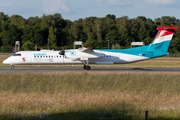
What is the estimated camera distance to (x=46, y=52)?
30.7 m

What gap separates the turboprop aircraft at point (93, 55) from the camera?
99.2 feet

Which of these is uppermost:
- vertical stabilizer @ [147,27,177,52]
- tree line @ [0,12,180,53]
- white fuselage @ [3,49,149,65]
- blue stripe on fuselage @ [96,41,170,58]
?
tree line @ [0,12,180,53]

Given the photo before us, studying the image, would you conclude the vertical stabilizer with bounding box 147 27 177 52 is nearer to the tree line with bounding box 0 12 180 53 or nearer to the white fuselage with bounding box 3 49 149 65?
the white fuselage with bounding box 3 49 149 65

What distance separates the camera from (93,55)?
1195 inches

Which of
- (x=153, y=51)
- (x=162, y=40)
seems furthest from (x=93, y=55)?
(x=162, y=40)

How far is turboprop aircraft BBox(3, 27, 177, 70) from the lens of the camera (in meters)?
30.2

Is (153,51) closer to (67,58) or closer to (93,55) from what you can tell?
(93,55)

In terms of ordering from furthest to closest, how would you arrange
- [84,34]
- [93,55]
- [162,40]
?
[84,34], [162,40], [93,55]

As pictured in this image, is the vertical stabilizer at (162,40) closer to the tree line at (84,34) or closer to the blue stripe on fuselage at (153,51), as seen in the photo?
the blue stripe on fuselage at (153,51)

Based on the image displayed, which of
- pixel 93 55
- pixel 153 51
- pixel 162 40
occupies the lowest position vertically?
pixel 93 55

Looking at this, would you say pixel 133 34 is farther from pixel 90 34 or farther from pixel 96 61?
pixel 96 61

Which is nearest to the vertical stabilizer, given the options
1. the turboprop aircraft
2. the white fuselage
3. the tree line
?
the turboprop aircraft

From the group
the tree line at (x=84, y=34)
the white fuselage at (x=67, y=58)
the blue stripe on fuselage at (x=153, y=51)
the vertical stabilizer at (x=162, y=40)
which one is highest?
the tree line at (x=84, y=34)

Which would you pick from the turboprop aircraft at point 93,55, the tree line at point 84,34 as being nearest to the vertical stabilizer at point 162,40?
the turboprop aircraft at point 93,55
